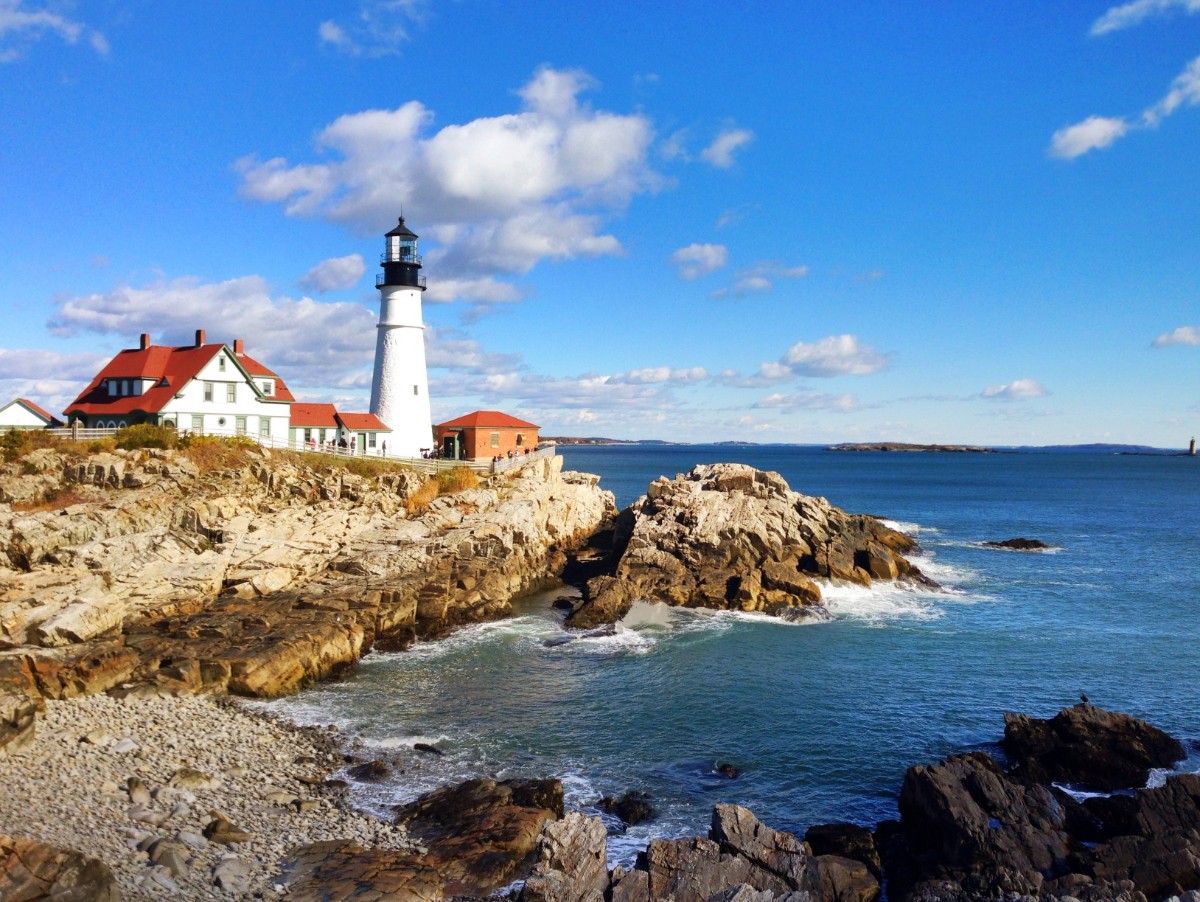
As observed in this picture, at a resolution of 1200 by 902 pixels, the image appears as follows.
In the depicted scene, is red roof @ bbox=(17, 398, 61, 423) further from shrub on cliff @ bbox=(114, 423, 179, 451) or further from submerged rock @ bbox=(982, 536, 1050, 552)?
submerged rock @ bbox=(982, 536, 1050, 552)

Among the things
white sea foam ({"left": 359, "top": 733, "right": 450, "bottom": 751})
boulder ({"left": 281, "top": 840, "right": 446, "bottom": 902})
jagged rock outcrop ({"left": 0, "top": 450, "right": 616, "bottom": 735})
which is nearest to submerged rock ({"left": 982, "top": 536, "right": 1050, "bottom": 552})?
jagged rock outcrop ({"left": 0, "top": 450, "right": 616, "bottom": 735})

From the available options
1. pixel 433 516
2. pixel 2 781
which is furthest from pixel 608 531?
pixel 2 781

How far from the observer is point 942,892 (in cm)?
1221

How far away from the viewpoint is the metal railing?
34562mm

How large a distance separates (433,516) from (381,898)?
22886 millimetres

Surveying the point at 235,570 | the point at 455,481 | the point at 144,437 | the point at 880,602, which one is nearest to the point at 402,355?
the point at 455,481

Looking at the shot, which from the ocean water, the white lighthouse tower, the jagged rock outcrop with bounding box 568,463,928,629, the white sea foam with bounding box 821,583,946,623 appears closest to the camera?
the ocean water

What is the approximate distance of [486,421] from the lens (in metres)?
50.7

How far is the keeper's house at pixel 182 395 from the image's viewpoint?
126ft

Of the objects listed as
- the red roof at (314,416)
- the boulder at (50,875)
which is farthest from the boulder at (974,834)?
the red roof at (314,416)

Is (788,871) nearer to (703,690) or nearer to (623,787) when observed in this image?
(623,787)

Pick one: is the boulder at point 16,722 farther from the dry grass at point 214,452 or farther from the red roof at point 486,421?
the red roof at point 486,421

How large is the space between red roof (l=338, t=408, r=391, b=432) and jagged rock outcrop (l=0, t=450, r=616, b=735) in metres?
8.92

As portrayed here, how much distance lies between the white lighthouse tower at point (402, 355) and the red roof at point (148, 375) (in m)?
6.54
